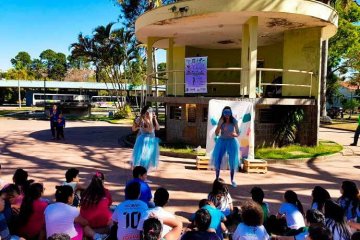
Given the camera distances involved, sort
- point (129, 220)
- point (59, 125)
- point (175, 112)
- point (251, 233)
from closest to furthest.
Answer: point (251, 233)
point (129, 220)
point (175, 112)
point (59, 125)

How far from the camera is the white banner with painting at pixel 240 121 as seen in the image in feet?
36.2

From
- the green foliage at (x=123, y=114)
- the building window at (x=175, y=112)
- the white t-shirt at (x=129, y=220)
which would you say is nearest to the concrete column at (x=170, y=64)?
the building window at (x=175, y=112)

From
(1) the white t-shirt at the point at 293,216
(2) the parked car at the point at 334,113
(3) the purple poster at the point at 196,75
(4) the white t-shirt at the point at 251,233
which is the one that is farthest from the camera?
(2) the parked car at the point at 334,113

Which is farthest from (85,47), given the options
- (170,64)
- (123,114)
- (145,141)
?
(145,141)

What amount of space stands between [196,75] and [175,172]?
172 inches

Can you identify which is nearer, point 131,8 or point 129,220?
point 129,220

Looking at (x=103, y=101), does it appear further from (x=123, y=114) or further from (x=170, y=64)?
(x=170, y=64)

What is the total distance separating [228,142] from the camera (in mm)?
8461

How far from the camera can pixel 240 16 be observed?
A: 12.2m

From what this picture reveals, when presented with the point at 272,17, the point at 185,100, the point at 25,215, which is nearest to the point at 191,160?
the point at 185,100

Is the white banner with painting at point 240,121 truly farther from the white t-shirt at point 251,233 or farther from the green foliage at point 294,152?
the white t-shirt at point 251,233

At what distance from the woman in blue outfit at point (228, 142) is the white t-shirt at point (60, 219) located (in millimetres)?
4684

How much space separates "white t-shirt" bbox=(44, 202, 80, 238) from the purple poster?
29.8 feet

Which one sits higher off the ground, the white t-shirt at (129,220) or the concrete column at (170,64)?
the concrete column at (170,64)
